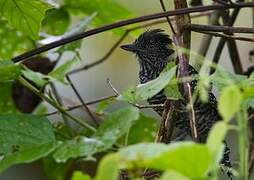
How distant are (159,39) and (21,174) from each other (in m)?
1.54

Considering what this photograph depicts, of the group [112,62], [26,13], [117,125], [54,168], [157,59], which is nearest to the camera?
[117,125]

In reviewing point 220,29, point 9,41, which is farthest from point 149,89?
point 9,41

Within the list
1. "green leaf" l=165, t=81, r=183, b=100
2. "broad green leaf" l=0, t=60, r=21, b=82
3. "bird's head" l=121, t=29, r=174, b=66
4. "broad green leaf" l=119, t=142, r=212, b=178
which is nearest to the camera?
"broad green leaf" l=119, t=142, r=212, b=178

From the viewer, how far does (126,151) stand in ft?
2.29

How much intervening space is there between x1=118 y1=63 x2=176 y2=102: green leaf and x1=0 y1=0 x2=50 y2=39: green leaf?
565mm

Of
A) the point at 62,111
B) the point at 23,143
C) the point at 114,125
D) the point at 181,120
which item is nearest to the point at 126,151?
the point at 114,125

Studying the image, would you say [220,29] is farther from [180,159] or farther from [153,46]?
[153,46]

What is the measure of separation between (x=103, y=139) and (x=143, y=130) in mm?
1227

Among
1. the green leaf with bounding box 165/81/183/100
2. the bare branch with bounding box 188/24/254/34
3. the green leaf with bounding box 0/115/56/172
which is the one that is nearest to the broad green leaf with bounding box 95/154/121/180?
the green leaf with bounding box 0/115/56/172

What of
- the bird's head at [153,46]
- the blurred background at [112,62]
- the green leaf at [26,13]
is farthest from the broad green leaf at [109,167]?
the blurred background at [112,62]

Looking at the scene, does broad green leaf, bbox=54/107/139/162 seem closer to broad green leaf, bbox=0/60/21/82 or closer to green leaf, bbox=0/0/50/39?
broad green leaf, bbox=0/60/21/82

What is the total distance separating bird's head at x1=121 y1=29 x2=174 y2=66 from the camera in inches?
92.9

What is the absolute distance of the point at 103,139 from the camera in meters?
1.05

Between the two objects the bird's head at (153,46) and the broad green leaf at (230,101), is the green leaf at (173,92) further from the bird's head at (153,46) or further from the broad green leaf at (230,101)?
the bird's head at (153,46)
